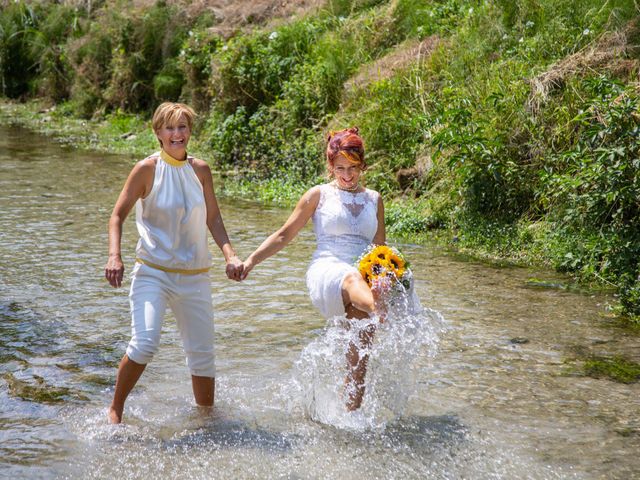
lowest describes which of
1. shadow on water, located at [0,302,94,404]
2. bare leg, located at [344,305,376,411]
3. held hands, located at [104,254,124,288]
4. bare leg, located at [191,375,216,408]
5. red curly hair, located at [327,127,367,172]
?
shadow on water, located at [0,302,94,404]

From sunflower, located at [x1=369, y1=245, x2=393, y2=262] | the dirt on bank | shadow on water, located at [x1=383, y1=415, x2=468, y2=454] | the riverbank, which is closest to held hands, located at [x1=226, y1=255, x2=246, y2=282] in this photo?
sunflower, located at [x1=369, y1=245, x2=393, y2=262]

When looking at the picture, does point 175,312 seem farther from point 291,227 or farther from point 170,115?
point 170,115

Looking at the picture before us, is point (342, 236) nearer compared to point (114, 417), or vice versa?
point (114, 417)

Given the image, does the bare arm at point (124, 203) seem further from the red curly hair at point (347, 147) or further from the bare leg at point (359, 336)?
the bare leg at point (359, 336)

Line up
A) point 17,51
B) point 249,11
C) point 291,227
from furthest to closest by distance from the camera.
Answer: point 17,51 < point 249,11 < point 291,227

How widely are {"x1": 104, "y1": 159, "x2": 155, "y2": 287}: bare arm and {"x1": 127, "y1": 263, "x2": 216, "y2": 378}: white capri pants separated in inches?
6.5

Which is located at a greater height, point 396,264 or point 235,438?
point 396,264

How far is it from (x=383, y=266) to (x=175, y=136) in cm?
148

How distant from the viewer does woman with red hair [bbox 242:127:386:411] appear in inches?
212

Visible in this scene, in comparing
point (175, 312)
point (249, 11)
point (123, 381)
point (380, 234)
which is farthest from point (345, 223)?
point (249, 11)

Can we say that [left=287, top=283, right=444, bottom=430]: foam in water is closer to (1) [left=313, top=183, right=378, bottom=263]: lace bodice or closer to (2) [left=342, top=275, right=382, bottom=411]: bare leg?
(2) [left=342, top=275, right=382, bottom=411]: bare leg

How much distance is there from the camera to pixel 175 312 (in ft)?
17.7

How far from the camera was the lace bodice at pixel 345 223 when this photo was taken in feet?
18.3

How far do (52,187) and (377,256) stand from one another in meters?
10.7
